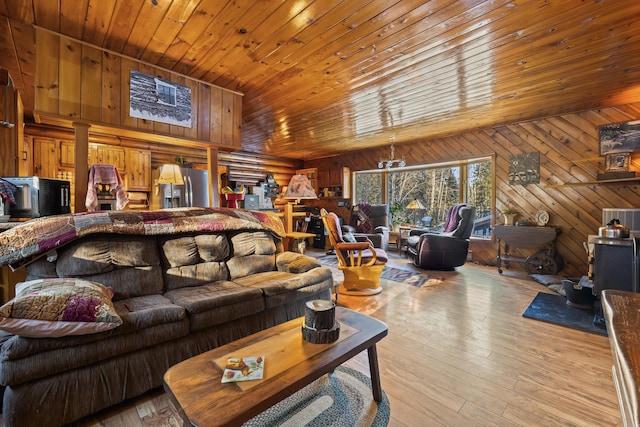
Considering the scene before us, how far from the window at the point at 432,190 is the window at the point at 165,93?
4.79 metres

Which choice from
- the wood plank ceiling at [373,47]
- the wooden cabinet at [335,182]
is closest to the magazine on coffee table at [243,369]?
the wood plank ceiling at [373,47]

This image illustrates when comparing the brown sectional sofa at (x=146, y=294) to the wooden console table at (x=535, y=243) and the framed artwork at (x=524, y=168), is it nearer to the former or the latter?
the wooden console table at (x=535, y=243)

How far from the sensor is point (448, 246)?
4.41m

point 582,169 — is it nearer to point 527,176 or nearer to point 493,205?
point 527,176

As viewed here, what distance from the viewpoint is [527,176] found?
454 centimetres

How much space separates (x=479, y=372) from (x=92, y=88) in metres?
3.72

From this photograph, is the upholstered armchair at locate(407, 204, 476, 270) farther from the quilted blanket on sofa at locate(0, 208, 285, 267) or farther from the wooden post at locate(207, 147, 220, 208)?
the wooden post at locate(207, 147, 220, 208)

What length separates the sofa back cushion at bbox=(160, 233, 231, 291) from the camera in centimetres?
230

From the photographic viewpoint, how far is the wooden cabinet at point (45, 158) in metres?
4.18

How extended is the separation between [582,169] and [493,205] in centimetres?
125

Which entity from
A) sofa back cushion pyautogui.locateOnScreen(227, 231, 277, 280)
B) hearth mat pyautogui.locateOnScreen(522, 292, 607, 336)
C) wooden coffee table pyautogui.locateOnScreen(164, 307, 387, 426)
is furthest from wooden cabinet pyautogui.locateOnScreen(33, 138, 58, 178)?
hearth mat pyautogui.locateOnScreen(522, 292, 607, 336)

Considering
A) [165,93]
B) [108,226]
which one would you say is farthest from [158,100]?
[108,226]

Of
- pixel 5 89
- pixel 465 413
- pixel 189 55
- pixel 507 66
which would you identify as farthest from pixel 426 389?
pixel 5 89

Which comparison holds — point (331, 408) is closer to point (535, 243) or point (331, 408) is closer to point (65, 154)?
point (535, 243)
